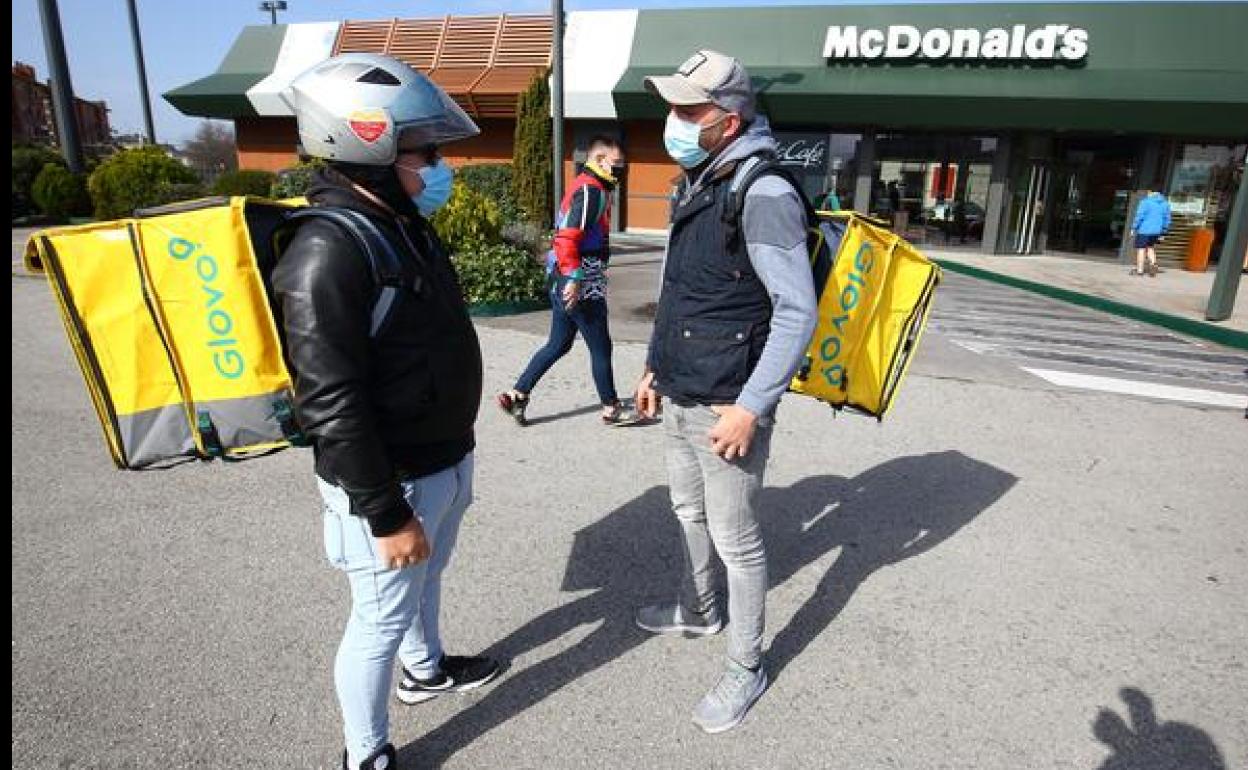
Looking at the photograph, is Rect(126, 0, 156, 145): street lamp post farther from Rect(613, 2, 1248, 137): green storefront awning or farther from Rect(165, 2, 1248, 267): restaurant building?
Rect(613, 2, 1248, 137): green storefront awning

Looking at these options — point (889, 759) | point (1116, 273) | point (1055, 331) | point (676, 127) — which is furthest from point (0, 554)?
point (1116, 273)

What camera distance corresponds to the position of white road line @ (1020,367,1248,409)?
20.8ft

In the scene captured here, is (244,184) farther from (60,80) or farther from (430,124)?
(430,124)

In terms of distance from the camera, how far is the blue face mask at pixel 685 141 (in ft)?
7.52

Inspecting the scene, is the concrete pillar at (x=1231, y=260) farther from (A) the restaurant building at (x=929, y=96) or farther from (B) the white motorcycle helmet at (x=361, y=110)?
(B) the white motorcycle helmet at (x=361, y=110)

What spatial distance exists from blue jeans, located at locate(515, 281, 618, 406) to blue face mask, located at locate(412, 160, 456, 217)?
9.23ft

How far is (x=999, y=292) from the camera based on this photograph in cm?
1302

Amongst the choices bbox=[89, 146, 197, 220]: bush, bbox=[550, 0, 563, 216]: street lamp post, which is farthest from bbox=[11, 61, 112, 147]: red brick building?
bbox=[550, 0, 563, 216]: street lamp post

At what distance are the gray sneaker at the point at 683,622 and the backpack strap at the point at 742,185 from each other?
1504mm

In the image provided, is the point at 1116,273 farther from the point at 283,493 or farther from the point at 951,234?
the point at 283,493

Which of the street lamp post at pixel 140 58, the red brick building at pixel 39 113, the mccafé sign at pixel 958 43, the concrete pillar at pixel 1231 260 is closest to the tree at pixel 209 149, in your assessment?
the red brick building at pixel 39 113

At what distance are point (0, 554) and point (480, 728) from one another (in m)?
2.34

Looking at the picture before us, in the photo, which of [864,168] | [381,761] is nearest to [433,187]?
[381,761]

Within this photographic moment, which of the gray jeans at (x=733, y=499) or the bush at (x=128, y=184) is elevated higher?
the bush at (x=128, y=184)
